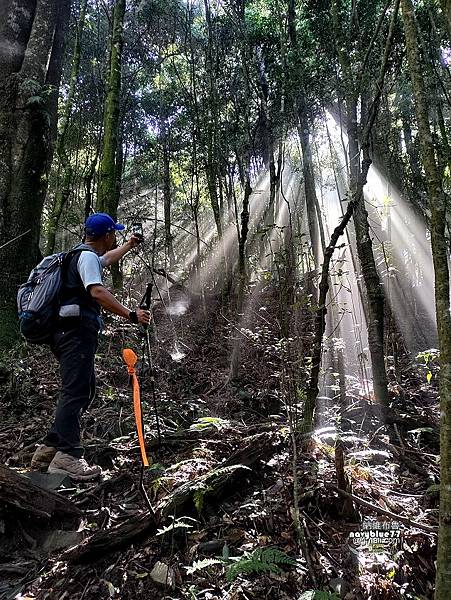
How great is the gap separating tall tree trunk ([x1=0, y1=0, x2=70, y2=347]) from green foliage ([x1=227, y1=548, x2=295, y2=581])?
492 cm

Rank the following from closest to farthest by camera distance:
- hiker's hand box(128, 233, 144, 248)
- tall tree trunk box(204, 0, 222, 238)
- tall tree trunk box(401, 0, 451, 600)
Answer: tall tree trunk box(401, 0, 451, 600) < hiker's hand box(128, 233, 144, 248) < tall tree trunk box(204, 0, 222, 238)

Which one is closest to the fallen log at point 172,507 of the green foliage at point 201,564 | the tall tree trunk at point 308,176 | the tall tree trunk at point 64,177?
the green foliage at point 201,564

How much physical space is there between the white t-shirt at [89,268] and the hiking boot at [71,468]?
1.34 meters

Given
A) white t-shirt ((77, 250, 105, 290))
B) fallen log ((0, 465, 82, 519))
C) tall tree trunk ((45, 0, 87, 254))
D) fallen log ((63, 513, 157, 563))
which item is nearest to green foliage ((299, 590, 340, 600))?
fallen log ((63, 513, 157, 563))

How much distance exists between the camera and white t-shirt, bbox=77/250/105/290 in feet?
11.2

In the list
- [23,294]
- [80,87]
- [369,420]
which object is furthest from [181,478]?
[80,87]

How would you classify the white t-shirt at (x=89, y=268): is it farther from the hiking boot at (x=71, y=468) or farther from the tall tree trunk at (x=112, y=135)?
the tall tree trunk at (x=112, y=135)

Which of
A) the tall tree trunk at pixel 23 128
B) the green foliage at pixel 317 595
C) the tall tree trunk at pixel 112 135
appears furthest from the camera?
the tall tree trunk at pixel 112 135

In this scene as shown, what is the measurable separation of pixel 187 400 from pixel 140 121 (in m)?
14.7

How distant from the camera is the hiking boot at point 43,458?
349 centimetres

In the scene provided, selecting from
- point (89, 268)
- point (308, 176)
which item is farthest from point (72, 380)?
point (308, 176)

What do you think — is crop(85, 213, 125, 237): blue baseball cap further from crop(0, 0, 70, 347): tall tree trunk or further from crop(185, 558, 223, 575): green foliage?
crop(0, 0, 70, 347): tall tree trunk

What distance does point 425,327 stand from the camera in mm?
12383

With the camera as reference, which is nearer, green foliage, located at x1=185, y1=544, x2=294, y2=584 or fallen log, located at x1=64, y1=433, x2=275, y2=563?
green foliage, located at x1=185, y1=544, x2=294, y2=584
